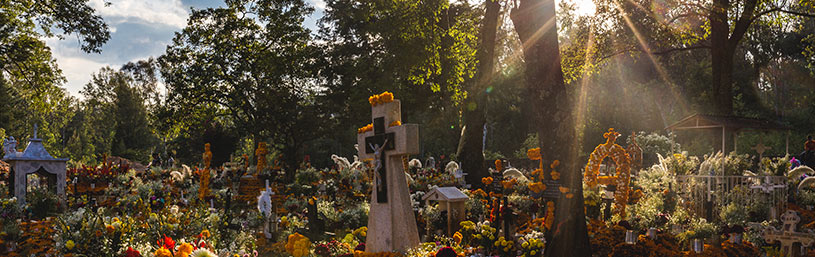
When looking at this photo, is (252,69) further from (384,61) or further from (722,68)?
(722,68)

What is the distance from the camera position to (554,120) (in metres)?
8.74

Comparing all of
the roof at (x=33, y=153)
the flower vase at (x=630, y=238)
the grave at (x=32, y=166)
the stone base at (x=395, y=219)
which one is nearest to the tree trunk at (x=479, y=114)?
the flower vase at (x=630, y=238)

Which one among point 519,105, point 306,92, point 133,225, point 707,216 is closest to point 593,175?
point 707,216

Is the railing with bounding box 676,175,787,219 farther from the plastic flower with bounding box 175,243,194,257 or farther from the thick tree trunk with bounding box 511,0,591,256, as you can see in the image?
the plastic flower with bounding box 175,243,194,257

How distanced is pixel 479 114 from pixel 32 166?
45.5 feet

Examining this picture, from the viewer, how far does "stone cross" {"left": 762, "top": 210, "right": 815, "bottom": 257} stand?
854 cm

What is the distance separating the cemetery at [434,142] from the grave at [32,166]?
6cm

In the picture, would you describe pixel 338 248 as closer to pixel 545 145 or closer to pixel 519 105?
pixel 545 145

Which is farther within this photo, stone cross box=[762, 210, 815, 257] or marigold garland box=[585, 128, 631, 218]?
marigold garland box=[585, 128, 631, 218]

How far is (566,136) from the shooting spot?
28.5 feet

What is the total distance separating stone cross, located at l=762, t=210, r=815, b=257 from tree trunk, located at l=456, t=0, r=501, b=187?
11.3 meters

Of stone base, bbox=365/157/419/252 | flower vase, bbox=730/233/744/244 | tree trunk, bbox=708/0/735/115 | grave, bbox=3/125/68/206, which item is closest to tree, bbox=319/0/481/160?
stone base, bbox=365/157/419/252

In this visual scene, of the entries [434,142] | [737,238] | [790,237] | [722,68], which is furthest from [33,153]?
[434,142]

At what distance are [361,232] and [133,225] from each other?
3.93 metres
